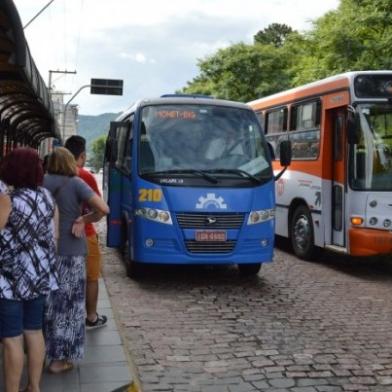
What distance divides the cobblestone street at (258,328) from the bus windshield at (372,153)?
1.45m

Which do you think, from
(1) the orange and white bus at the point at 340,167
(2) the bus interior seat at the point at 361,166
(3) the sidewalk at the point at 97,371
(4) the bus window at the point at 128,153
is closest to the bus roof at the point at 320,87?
(1) the orange and white bus at the point at 340,167

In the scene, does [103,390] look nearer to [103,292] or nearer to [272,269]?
[103,292]

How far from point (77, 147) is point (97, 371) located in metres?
2.01

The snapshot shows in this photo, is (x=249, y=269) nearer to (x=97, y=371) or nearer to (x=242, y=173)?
(x=242, y=173)

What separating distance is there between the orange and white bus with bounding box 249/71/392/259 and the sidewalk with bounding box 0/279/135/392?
14.5 ft

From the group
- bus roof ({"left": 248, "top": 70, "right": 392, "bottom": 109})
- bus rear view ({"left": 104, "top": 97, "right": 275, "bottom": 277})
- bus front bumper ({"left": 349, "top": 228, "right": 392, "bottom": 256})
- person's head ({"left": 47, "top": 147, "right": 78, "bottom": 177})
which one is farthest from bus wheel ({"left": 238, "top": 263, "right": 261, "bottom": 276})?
person's head ({"left": 47, "top": 147, "right": 78, "bottom": 177})

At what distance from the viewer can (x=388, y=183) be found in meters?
9.14

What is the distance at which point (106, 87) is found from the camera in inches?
1390

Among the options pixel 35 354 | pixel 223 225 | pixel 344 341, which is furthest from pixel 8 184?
pixel 223 225

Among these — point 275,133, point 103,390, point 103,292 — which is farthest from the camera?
point 275,133

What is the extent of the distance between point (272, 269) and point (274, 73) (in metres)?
32.2

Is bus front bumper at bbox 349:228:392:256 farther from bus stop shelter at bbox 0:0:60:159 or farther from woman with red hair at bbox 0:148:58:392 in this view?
woman with red hair at bbox 0:148:58:392

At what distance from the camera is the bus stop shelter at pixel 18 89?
5.73m

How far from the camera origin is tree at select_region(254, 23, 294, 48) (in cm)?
5991
